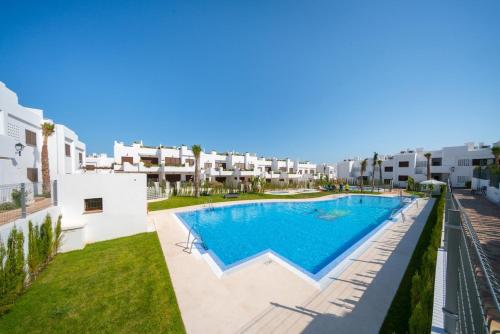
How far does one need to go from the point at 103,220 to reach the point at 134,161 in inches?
791

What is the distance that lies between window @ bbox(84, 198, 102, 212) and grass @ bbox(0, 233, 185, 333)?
228 centimetres

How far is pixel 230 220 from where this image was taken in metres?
15.1

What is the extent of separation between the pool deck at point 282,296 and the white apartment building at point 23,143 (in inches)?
332

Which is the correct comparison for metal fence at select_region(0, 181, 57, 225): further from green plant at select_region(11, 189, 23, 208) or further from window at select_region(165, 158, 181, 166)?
window at select_region(165, 158, 181, 166)

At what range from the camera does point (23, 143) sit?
43.1ft

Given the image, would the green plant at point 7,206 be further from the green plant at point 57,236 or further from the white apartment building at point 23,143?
the white apartment building at point 23,143

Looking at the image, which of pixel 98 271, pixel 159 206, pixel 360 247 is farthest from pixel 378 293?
pixel 159 206

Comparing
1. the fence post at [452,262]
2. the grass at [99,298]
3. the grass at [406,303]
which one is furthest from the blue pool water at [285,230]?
the fence post at [452,262]

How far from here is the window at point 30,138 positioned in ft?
44.7

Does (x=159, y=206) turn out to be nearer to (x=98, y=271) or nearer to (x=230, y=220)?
(x=230, y=220)

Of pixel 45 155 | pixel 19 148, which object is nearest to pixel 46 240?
pixel 19 148

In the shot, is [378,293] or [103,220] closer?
[378,293]

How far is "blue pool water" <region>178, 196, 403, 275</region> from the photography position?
9297 millimetres

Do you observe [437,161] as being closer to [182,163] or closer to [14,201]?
[182,163]
